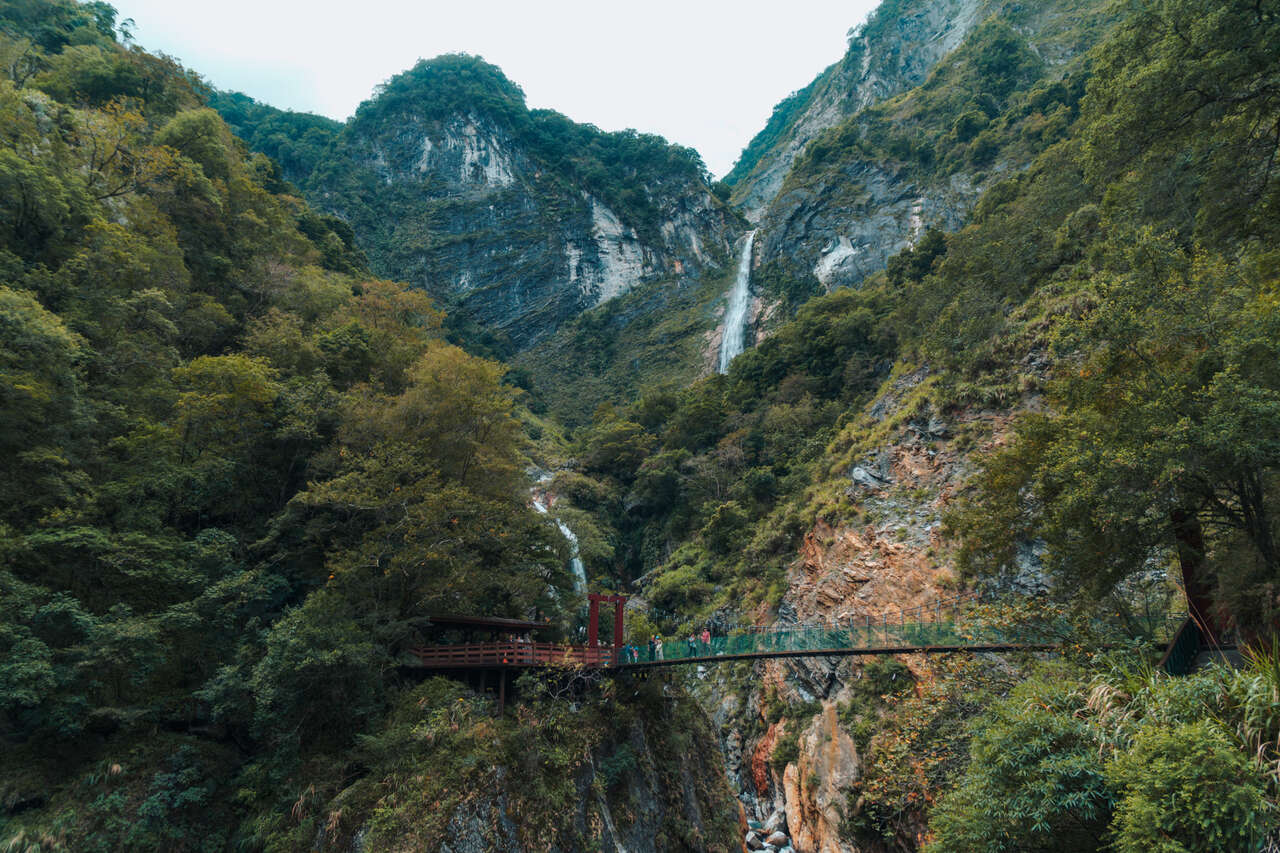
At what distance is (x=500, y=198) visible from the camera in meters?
65.6

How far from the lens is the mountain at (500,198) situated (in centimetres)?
A: 6181

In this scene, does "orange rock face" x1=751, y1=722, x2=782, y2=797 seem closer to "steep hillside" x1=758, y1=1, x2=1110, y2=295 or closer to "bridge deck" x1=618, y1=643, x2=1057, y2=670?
"bridge deck" x1=618, y1=643, x2=1057, y2=670

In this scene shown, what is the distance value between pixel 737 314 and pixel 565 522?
112 ft

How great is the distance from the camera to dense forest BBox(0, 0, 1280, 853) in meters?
7.47

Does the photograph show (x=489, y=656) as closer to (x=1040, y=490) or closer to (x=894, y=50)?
(x=1040, y=490)

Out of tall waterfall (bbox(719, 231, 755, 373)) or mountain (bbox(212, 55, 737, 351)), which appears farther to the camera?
mountain (bbox(212, 55, 737, 351))

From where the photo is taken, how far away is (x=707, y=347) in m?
54.8

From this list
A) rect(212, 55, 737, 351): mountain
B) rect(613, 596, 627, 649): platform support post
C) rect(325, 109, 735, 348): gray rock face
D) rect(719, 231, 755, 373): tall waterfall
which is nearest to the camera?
rect(613, 596, 627, 649): platform support post

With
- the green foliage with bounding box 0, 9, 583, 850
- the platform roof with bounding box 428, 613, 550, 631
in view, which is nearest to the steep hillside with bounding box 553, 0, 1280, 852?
the platform roof with bounding box 428, 613, 550, 631

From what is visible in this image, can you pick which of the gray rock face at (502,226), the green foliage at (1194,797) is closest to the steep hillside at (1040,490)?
the green foliage at (1194,797)

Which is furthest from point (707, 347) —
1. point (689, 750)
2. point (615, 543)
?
point (689, 750)

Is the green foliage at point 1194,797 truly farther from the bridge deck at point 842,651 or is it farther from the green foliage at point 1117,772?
the bridge deck at point 842,651

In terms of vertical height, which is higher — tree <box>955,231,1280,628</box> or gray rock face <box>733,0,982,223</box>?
gray rock face <box>733,0,982,223</box>

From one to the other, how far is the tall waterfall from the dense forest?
78.1 ft
